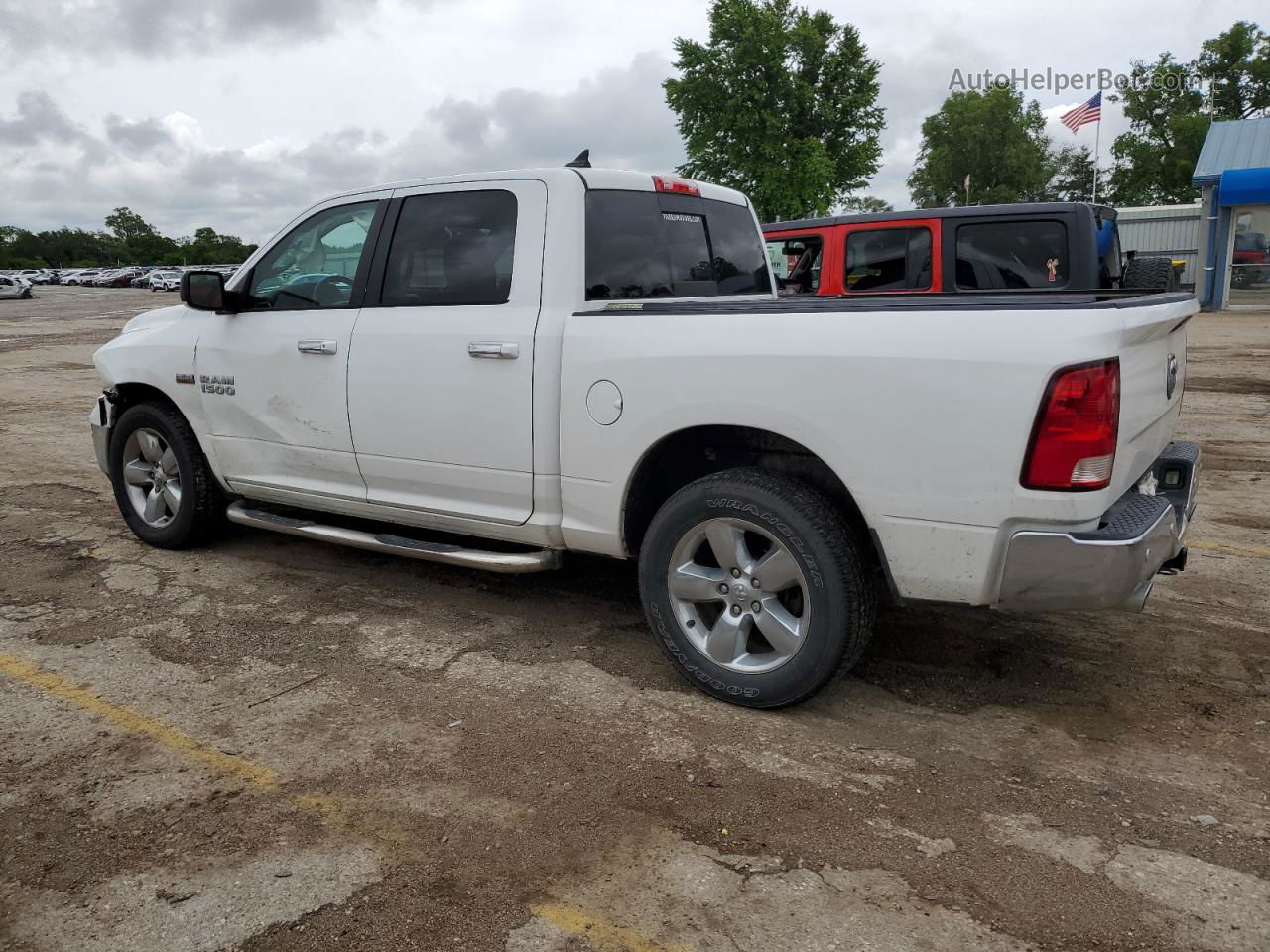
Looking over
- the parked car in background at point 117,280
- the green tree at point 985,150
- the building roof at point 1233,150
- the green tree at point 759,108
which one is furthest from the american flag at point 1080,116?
the parked car in background at point 117,280

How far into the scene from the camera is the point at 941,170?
68438 millimetres

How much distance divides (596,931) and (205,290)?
12.0 feet

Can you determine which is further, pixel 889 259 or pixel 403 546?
pixel 889 259

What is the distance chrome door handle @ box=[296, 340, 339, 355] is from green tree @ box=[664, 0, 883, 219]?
33.3m

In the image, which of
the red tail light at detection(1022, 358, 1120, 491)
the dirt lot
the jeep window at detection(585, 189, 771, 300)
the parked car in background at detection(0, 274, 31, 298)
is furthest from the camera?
the parked car in background at detection(0, 274, 31, 298)

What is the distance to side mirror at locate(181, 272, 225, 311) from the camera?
4906mm

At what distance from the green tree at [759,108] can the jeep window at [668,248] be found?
32.7 meters

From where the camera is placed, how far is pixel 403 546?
14.7 feet

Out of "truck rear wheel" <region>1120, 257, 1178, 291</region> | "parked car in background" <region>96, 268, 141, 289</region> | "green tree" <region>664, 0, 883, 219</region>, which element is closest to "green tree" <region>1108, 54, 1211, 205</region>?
"green tree" <region>664, 0, 883, 219</region>

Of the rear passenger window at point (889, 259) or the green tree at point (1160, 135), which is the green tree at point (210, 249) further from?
the rear passenger window at point (889, 259)

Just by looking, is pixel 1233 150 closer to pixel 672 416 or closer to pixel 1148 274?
pixel 1148 274

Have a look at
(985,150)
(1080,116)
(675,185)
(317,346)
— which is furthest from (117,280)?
(675,185)

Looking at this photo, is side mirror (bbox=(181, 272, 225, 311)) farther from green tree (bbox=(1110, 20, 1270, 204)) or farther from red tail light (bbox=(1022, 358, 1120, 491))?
green tree (bbox=(1110, 20, 1270, 204))

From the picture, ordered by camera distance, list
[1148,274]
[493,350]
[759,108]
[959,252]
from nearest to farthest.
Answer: [493,350] < [959,252] < [1148,274] < [759,108]
